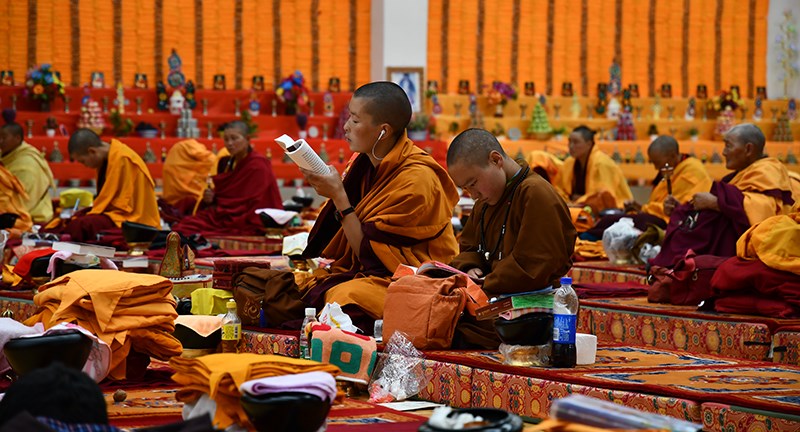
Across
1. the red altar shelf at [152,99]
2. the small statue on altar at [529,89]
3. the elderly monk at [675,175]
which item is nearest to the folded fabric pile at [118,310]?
the elderly monk at [675,175]

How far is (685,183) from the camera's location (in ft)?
32.6

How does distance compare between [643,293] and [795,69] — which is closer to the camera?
[643,293]

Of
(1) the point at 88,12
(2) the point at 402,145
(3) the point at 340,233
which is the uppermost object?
(1) the point at 88,12

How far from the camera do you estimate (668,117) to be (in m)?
17.0

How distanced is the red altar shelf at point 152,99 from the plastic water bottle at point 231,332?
9317 millimetres

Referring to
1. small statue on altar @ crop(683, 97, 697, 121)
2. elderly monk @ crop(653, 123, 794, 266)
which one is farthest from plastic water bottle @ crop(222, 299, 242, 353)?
small statue on altar @ crop(683, 97, 697, 121)

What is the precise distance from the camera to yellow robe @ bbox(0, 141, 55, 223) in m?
11.2

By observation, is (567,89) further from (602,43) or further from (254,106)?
(254,106)

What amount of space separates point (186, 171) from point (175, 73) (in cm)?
278

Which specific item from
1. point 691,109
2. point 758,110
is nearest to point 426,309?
point 691,109

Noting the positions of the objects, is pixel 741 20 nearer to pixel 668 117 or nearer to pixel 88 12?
pixel 668 117

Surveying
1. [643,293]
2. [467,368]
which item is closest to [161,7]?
[643,293]

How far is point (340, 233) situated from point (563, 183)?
673 cm

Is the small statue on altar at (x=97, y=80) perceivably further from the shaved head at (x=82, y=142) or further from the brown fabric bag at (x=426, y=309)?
the brown fabric bag at (x=426, y=309)
